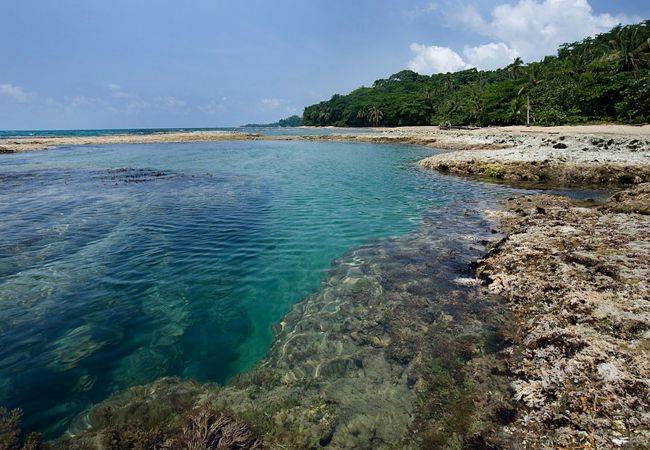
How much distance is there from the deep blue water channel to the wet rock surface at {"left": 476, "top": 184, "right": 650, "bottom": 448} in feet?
16.1

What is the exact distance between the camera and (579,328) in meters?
5.95

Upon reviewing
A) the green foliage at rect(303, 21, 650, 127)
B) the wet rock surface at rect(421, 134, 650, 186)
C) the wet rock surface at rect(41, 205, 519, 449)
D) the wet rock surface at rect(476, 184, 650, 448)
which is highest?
the green foliage at rect(303, 21, 650, 127)

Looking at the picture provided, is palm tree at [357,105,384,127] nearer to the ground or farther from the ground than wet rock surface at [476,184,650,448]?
farther from the ground

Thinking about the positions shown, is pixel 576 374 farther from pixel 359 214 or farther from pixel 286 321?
pixel 359 214

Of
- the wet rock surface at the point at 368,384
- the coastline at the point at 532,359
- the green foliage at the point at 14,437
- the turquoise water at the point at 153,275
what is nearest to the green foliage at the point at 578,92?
the turquoise water at the point at 153,275

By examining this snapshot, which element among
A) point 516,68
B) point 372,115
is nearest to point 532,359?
point 516,68

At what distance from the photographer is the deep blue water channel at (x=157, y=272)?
20.2 feet

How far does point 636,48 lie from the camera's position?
62.1 metres

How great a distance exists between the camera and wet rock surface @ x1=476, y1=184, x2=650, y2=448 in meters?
4.20

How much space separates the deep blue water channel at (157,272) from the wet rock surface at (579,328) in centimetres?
492

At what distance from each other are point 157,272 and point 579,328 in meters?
10.8

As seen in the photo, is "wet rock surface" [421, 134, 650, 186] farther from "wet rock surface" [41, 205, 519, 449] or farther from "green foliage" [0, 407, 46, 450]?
"green foliage" [0, 407, 46, 450]

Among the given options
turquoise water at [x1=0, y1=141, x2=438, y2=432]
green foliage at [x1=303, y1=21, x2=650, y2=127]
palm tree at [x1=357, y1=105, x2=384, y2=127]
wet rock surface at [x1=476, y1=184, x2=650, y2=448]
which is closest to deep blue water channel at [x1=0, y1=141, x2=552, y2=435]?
turquoise water at [x1=0, y1=141, x2=438, y2=432]

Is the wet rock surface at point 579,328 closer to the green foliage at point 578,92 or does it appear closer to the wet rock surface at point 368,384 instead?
the wet rock surface at point 368,384
